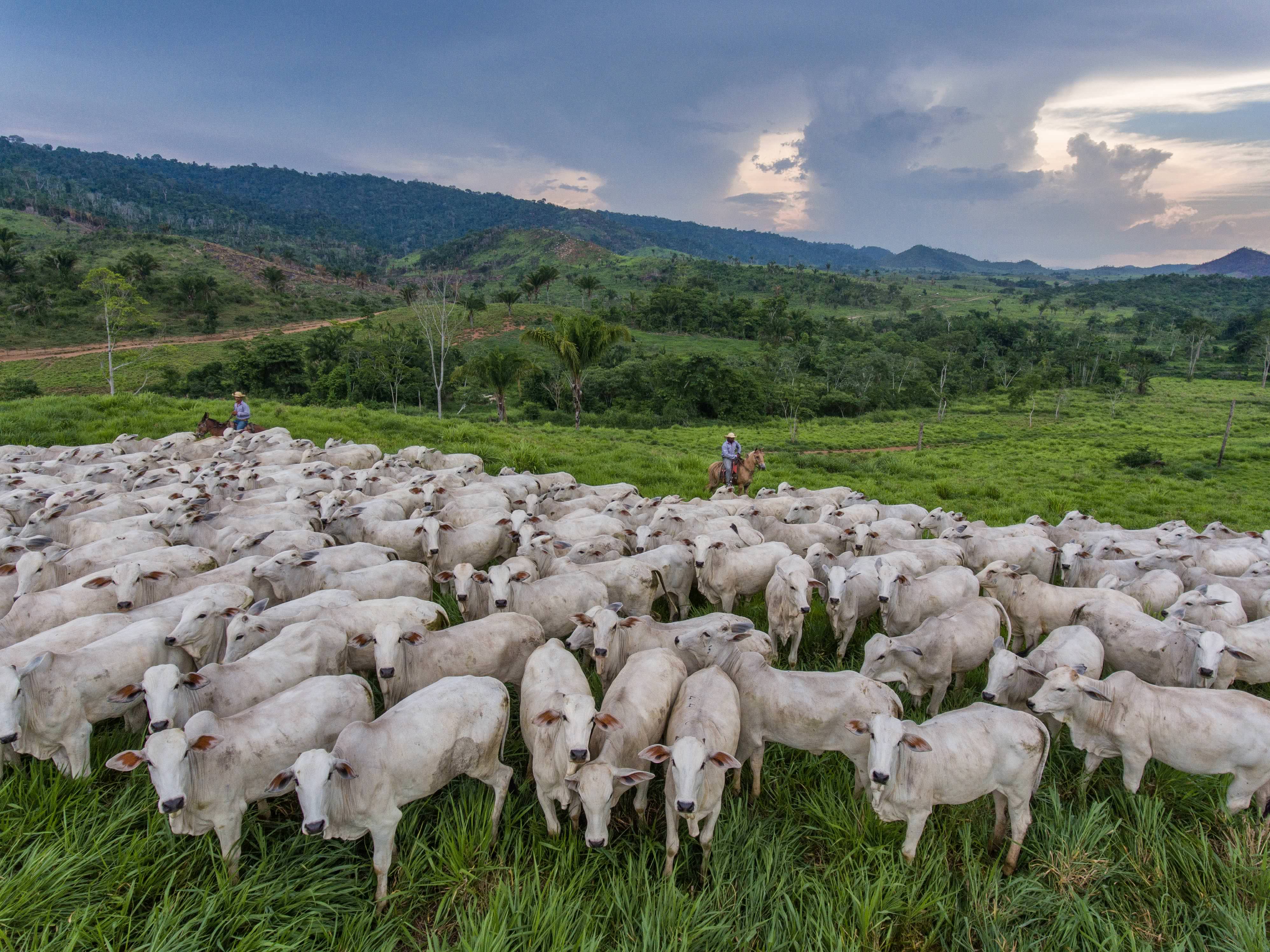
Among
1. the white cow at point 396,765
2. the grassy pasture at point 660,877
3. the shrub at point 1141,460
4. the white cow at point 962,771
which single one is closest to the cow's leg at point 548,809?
the grassy pasture at point 660,877

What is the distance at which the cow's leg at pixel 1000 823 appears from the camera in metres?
5.32

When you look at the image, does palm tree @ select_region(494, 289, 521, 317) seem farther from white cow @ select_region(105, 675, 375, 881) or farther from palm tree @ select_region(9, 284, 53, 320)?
white cow @ select_region(105, 675, 375, 881)

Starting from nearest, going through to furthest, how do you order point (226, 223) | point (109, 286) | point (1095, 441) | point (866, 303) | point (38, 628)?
point (38, 628) < point (1095, 441) < point (109, 286) < point (866, 303) < point (226, 223)

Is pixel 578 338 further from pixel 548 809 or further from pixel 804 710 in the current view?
pixel 548 809

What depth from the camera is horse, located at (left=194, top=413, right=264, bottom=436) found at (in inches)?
736

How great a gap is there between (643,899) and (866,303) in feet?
441

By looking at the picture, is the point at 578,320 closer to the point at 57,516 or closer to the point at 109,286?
the point at 57,516

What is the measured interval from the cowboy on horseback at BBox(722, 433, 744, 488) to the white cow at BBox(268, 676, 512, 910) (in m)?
11.6

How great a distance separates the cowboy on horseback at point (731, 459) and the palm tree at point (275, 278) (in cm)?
9927

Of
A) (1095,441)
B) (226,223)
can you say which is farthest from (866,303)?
(226,223)

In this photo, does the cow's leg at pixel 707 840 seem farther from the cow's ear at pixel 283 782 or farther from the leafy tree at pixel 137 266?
the leafy tree at pixel 137 266

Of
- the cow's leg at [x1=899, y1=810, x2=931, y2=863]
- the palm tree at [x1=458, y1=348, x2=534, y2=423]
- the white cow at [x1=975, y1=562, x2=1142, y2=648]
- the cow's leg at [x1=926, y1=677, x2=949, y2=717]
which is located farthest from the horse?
the cow's leg at [x1=899, y1=810, x2=931, y2=863]

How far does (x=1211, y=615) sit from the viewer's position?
7484mm

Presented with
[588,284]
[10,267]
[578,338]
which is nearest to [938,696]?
[578,338]
